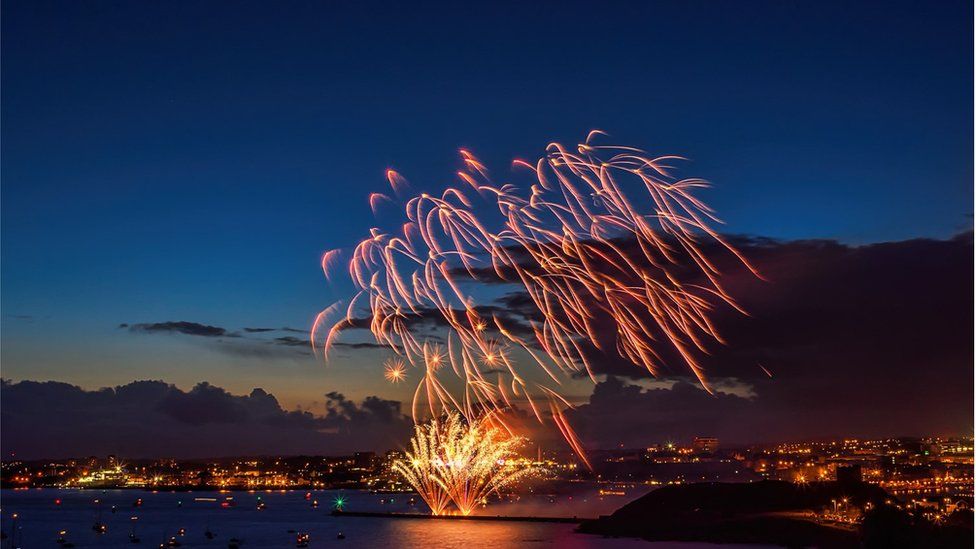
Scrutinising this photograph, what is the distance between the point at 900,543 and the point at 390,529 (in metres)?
44.4

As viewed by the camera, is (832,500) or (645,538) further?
(832,500)

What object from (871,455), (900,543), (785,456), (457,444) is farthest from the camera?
(785,456)

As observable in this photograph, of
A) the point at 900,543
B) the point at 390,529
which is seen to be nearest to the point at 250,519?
the point at 390,529

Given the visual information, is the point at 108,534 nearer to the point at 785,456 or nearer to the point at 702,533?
the point at 702,533

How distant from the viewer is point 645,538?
210 feet

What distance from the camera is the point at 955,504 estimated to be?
71.7 meters

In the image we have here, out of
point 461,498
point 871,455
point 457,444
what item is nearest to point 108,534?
point 461,498

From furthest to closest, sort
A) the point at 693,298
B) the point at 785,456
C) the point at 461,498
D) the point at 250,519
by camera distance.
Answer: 1. the point at 785,456
2. the point at 250,519
3. the point at 461,498
4. the point at 693,298

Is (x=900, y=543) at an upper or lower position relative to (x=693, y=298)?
lower

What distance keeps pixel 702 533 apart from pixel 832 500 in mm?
13061

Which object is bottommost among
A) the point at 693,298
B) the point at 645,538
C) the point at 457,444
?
the point at 645,538

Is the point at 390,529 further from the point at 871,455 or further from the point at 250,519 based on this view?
the point at 871,455

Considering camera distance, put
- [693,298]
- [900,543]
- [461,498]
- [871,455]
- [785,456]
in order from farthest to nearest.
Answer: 1. [785,456]
2. [871,455]
3. [461,498]
4. [900,543]
5. [693,298]

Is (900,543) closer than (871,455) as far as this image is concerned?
Yes
